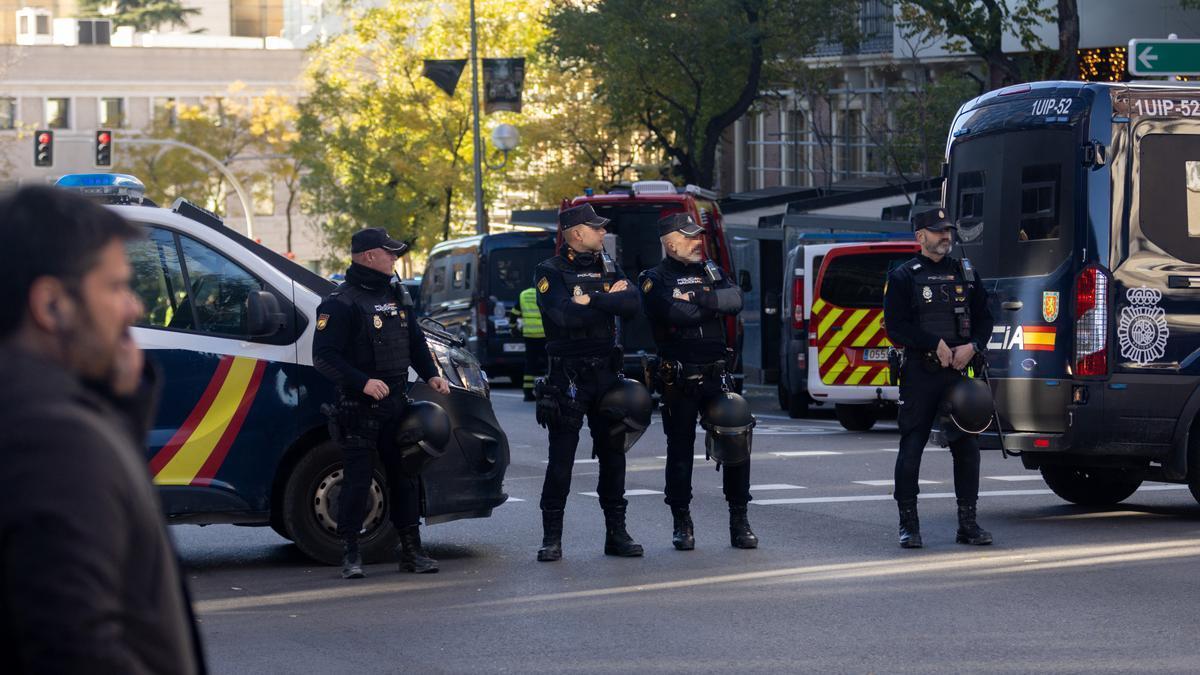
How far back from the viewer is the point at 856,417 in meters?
19.9

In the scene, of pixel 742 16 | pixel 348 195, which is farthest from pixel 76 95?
pixel 742 16

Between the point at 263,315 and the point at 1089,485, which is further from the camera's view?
the point at 1089,485

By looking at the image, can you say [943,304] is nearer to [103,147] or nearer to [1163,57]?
[1163,57]

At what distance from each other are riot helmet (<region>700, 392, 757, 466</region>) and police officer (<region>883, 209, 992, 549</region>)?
0.89 metres

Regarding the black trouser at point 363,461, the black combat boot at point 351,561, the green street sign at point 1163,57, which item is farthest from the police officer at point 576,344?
the green street sign at point 1163,57

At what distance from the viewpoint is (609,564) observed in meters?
9.56

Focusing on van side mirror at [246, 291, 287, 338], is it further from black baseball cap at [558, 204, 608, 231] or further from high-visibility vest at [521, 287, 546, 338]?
high-visibility vest at [521, 287, 546, 338]

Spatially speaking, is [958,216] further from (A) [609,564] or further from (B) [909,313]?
(A) [609,564]

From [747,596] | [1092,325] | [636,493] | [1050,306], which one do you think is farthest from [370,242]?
[636,493]

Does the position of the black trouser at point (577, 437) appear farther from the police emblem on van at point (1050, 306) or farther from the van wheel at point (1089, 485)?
the van wheel at point (1089, 485)

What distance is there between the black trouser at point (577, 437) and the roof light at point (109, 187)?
2.48 metres

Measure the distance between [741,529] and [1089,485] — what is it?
312cm

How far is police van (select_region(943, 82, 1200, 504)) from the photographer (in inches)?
428

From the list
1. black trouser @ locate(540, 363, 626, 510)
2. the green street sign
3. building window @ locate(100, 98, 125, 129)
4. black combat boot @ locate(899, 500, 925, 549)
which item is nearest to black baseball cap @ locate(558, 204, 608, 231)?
black trouser @ locate(540, 363, 626, 510)
